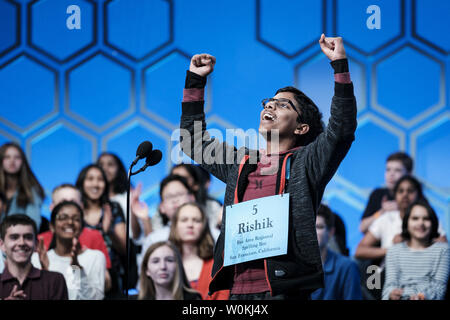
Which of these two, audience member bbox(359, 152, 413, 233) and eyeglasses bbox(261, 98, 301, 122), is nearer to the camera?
eyeglasses bbox(261, 98, 301, 122)

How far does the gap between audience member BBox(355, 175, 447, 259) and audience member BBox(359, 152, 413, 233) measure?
71 mm

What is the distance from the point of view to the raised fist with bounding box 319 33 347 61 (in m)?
2.87

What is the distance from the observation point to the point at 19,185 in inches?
221

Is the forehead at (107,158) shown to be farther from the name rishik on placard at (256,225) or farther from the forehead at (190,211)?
the name rishik on placard at (256,225)

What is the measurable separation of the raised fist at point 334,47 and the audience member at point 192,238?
8.04 feet

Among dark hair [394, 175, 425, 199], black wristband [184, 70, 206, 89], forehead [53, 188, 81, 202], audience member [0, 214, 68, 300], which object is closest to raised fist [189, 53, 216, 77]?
black wristband [184, 70, 206, 89]

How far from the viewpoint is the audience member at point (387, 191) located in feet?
18.0

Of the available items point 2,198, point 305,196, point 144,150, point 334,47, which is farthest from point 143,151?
point 2,198

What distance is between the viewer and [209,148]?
123 inches

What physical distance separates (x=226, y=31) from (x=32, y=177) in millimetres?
1994

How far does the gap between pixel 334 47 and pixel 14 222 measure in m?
3.00

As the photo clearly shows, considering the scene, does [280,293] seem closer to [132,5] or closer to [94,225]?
[94,225]

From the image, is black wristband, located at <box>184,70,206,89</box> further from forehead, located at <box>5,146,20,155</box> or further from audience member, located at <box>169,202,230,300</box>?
forehead, located at <box>5,146,20,155</box>

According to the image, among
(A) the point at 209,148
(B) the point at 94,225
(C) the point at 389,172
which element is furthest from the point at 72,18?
(A) the point at 209,148
